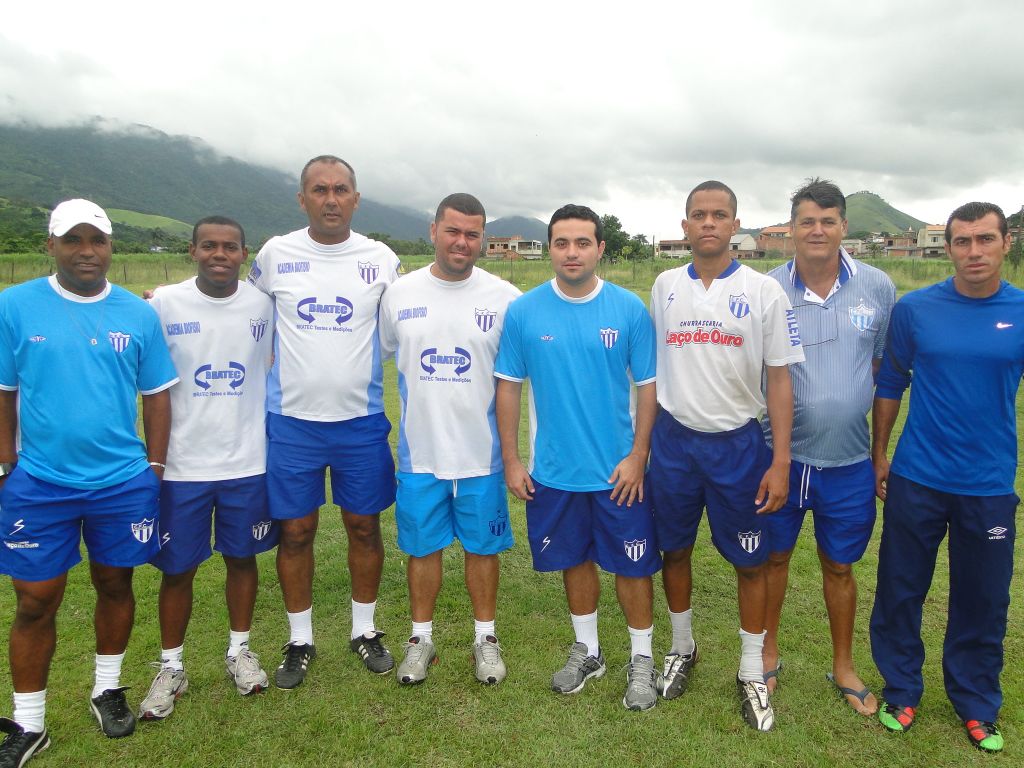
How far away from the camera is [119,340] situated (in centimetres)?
308

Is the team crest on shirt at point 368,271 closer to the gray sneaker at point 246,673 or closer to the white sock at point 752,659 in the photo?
the gray sneaker at point 246,673

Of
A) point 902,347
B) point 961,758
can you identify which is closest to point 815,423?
point 902,347

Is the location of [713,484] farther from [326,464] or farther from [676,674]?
[326,464]

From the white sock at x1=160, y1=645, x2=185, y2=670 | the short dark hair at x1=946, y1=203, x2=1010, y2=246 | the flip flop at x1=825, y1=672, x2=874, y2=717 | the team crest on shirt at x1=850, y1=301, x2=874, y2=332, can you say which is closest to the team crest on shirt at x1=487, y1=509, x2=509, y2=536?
the white sock at x1=160, y1=645, x2=185, y2=670

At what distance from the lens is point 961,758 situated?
3.02 meters

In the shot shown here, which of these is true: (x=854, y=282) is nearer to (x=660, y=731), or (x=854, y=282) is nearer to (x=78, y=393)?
(x=660, y=731)

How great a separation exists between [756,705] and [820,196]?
2.53 m

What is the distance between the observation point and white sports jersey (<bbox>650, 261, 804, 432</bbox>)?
10.5ft

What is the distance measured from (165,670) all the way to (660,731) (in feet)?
8.23

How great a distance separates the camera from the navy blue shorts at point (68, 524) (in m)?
2.94

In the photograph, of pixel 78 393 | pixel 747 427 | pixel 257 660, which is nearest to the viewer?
pixel 78 393

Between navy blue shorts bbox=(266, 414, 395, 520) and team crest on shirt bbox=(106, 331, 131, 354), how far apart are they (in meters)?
0.82

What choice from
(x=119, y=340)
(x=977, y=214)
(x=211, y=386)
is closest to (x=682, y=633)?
(x=977, y=214)

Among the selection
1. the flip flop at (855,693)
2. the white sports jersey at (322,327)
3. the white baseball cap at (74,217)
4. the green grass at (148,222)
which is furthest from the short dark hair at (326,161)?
the green grass at (148,222)
